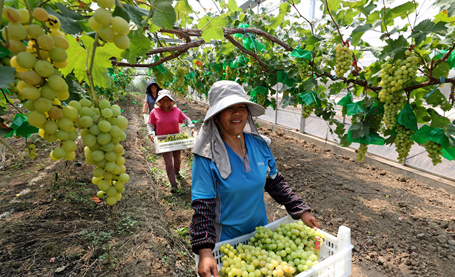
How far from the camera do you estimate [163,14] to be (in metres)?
0.81

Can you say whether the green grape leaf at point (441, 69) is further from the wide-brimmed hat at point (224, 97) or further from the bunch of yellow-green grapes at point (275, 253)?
the bunch of yellow-green grapes at point (275, 253)

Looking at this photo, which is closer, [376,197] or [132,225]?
[132,225]

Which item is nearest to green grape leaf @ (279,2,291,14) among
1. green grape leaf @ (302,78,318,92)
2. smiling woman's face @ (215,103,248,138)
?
green grape leaf @ (302,78,318,92)

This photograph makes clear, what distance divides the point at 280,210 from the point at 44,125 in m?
3.68

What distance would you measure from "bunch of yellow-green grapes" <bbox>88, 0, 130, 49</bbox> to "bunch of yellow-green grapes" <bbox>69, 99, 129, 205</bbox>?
9.5 inches

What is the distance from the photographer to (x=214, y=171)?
1522mm

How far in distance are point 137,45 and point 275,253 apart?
135cm

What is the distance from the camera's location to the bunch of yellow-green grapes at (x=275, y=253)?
1241mm

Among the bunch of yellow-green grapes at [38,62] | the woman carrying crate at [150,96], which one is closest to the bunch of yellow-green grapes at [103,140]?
the bunch of yellow-green grapes at [38,62]

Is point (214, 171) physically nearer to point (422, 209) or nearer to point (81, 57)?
point (81, 57)

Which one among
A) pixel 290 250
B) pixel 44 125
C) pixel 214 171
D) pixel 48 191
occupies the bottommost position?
pixel 48 191

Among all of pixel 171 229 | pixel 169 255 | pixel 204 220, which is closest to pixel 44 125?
pixel 204 220

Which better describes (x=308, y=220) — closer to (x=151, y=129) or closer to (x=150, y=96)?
(x=151, y=129)

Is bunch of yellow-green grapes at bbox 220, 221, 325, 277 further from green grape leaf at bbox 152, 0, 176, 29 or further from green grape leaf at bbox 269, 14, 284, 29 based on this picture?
green grape leaf at bbox 269, 14, 284, 29
